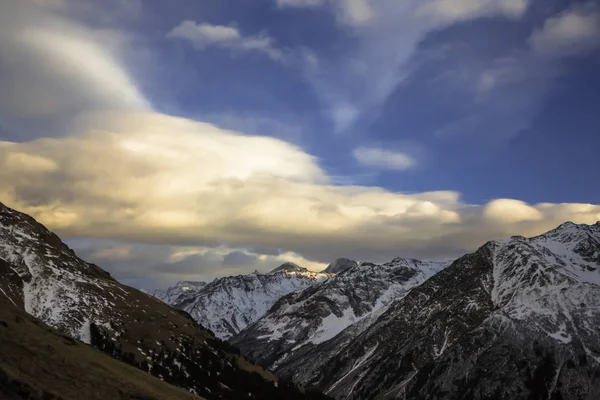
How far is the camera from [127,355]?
192125mm

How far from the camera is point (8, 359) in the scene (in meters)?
66.2

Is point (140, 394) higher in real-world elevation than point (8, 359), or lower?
lower

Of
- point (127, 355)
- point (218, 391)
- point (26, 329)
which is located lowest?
point (218, 391)

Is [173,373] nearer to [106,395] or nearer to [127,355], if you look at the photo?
[127,355]

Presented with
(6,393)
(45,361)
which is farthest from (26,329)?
(6,393)

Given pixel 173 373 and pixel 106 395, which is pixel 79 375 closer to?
pixel 106 395

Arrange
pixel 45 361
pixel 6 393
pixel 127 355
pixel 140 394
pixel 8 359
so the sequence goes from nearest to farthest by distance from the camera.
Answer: pixel 6 393 < pixel 8 359 < pixel 45 361 < pixel 140 394 < pixel 127 355

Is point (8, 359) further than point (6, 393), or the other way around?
point (8, 359)

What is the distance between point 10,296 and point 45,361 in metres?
145

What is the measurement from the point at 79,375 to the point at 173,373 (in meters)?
133

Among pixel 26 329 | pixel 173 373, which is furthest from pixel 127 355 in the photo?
pixel 26 329

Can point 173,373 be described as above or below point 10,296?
below

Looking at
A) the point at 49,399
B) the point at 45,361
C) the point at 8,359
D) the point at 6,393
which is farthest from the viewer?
the point at 45,361

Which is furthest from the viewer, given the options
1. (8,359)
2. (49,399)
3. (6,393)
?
(8,359)
